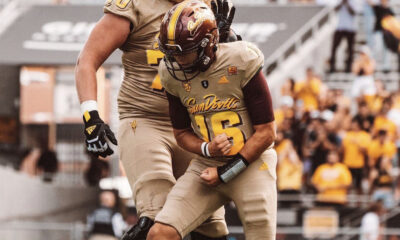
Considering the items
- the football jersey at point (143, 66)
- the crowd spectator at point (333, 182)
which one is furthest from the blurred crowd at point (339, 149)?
the football jersey at point (143, 66)

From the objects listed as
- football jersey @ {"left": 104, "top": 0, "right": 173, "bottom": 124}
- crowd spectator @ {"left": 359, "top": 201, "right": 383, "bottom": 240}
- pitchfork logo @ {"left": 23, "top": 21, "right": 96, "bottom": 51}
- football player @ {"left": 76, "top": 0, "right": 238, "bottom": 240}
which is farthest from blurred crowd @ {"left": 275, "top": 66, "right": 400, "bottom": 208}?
football jersey @ {"left": 104, "top": 0, "right": 173, "bottom": 124}

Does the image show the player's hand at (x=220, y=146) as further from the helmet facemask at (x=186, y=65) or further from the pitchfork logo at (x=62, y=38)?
the pitchfork logo at (x=62, y=38)

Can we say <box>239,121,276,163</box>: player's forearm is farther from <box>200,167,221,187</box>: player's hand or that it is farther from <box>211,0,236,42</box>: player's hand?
<box>211,0,236,42</box>: player's hand

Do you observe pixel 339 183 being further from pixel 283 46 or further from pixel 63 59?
pixel 63 59

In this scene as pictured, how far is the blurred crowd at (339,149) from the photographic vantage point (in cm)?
1428

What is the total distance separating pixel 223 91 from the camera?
6.01m

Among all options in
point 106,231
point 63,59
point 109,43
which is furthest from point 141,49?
point 63,59

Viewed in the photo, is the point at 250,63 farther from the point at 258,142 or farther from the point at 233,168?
the point at 233,168

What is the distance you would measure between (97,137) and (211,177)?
71 centimetres

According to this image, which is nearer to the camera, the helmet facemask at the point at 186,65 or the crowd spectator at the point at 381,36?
the helmet facemask at the point at 186,65

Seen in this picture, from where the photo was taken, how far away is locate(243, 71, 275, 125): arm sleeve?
600 centimetres

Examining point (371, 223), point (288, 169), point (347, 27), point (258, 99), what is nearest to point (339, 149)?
point (288, 169)

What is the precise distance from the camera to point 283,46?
16766 mm

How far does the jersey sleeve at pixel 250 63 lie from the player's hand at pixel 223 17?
0.47 metres
